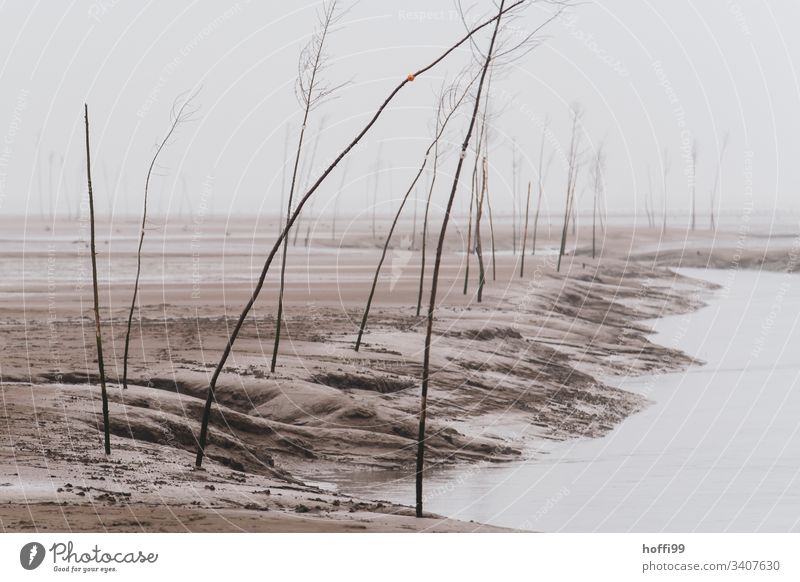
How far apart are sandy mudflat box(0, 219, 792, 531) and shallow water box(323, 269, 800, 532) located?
790 millimetres

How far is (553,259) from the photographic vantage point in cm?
6644

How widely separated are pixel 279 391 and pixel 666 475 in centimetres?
661

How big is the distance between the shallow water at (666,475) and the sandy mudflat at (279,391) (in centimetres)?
79

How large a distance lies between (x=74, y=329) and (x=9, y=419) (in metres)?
12.2

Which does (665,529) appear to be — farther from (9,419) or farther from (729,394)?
(729,394)
